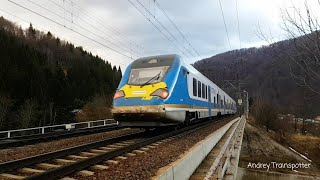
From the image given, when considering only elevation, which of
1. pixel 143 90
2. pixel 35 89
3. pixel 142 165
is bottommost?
pixel 142 165

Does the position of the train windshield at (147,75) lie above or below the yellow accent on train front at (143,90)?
above

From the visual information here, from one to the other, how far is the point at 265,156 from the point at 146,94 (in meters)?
24.6

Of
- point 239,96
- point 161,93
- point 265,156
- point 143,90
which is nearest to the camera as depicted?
point 161,93

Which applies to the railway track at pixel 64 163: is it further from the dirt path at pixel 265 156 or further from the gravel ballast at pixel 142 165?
the dirt path at pixel 265 156

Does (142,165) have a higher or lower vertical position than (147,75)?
lower

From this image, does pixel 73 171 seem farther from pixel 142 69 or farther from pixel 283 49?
pixel 142 69

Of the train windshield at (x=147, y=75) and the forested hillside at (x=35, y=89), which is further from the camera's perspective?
the forested hillside at (x=35, y=89)

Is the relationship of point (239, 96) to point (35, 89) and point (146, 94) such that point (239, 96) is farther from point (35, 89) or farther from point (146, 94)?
point (146, 94)

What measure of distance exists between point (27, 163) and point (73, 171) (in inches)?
50.5

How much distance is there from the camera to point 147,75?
43.3ft

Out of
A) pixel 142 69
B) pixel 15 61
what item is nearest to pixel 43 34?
pixel 15 61

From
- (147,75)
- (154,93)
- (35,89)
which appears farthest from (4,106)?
(154,93)

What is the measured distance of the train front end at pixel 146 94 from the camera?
469 inches

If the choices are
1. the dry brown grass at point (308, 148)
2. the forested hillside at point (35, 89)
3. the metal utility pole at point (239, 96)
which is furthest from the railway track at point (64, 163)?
the forested hillside at point (35, 89)
